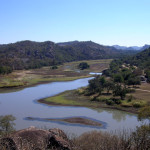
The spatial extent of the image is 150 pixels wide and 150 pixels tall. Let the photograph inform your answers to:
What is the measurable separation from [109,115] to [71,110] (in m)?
7.94

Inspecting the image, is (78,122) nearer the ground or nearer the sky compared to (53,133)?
nearer the ground

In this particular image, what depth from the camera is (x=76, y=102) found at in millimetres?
50281

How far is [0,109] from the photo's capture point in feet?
149

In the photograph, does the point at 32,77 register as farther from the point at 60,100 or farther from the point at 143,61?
the point at 143,61

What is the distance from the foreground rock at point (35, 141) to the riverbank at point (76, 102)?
27120mm

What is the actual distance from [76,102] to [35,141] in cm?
3295

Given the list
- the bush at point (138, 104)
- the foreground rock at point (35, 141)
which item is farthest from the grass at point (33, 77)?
the foreground rock at point (35, 141)

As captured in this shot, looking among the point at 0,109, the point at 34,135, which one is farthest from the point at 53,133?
the point at 0,109

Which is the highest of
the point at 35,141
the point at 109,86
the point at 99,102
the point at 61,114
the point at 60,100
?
the point at 109,86

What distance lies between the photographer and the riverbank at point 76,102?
148ft

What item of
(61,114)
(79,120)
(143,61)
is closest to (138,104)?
(79,120)

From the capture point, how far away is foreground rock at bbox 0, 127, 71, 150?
14748 mm

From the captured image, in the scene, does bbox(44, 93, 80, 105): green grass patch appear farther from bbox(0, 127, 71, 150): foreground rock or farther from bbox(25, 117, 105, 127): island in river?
bbox(0, 127, 71, 150): foreground rock

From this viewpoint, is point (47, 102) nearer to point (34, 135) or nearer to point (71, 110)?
point (71, 110)
